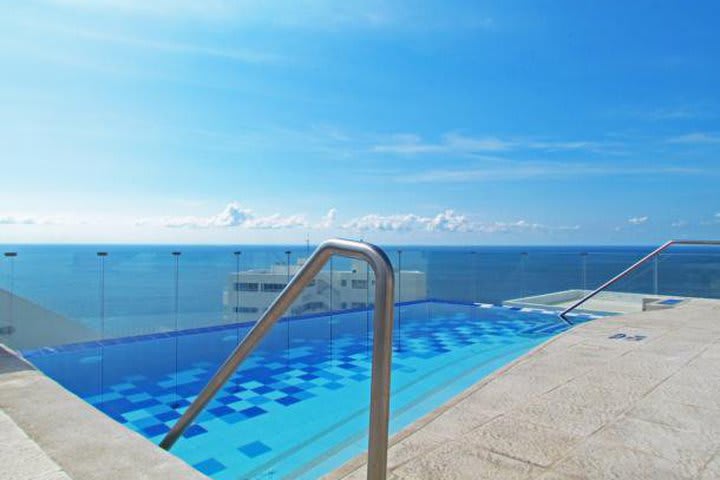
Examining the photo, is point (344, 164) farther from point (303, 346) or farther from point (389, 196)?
point (303, 346)

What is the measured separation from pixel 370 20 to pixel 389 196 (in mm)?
12572

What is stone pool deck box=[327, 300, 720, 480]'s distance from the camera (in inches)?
55.8

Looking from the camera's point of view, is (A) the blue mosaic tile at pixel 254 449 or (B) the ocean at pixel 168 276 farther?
(B) the ocean at pixel 168 276

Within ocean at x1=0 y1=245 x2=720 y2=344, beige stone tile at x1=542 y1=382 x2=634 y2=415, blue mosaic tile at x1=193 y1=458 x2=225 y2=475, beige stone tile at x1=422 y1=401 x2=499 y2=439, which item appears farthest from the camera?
ocean at x1=0 y1=245 x2=720 y2=344

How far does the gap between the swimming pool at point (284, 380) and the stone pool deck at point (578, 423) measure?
2.10 ft

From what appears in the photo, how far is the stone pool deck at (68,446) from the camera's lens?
1.28 meters

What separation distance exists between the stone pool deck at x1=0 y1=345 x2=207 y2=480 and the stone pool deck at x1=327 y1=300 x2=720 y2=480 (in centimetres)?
59

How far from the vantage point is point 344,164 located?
17.3 meters

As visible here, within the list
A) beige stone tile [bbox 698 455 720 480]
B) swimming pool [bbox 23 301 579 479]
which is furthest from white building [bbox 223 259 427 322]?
beige stone tile [bbox 698 455 720 480]

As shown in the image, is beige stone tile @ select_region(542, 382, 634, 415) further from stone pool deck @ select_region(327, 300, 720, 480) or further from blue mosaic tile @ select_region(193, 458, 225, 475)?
blue mosaic tile @ select_region(193, 458, 225, 475)

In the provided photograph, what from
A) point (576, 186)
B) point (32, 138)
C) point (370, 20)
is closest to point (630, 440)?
point (370, 20)

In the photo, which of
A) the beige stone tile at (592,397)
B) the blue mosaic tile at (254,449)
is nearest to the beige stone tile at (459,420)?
the beige stone tile at (592,397)

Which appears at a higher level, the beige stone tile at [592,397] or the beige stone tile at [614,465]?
the beige stone tile at [614,465]

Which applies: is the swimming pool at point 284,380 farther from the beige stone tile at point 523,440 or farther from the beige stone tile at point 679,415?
the beige stone tile at point 679,415
